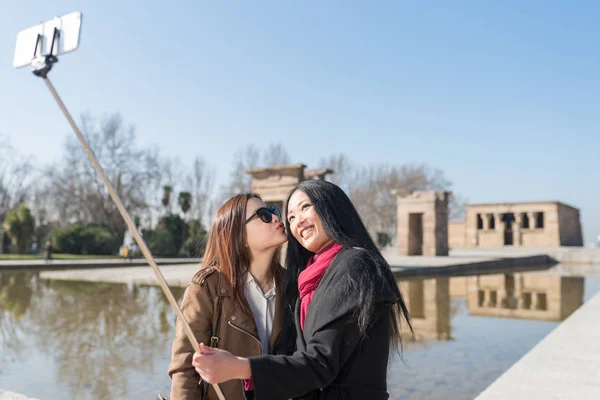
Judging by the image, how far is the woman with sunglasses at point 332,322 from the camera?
5.63 ft

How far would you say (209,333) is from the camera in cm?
224

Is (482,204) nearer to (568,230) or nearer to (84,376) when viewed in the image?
(568,230)

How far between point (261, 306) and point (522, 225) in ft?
148

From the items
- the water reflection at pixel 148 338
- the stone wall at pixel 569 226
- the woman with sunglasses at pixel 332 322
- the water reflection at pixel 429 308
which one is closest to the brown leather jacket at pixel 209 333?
the woman with sunglasses at pixel 332 322

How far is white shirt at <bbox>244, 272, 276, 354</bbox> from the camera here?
2361 mm

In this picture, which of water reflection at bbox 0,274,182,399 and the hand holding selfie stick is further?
water reflection at bbox 0,274,182,399

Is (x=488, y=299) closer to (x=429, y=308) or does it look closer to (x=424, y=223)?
(x=429, y=308)

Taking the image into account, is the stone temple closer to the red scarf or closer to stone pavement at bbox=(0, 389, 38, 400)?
stone pavement at bbox=(0, 389, 38, 400)

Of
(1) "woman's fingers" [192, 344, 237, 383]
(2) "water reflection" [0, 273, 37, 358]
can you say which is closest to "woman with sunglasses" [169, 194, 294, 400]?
(1) "woman's fingers" [192, 344, 237, 383]

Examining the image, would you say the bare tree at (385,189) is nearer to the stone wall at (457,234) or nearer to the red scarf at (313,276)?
the stone wall at (457,234)

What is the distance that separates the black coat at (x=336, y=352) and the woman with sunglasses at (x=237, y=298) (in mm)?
369

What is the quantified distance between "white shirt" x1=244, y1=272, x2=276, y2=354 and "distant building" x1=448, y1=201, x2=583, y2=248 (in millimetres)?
43735

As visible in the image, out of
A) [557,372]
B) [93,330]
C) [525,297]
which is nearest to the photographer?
[557,372]

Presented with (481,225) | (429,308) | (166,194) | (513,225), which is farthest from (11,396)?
(481,225)
